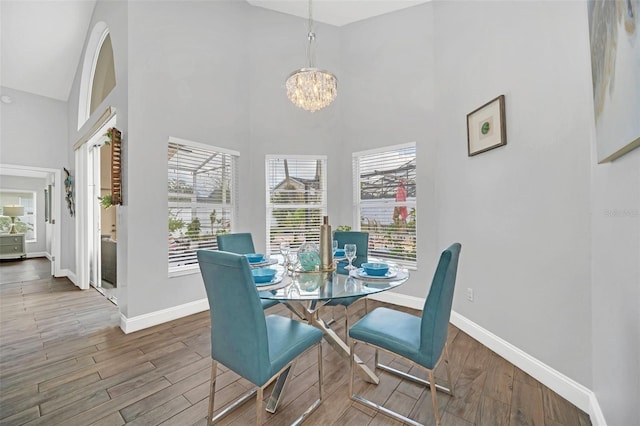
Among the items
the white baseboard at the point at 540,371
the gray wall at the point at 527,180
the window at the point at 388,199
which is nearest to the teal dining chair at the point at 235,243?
the window at the point at 388,199

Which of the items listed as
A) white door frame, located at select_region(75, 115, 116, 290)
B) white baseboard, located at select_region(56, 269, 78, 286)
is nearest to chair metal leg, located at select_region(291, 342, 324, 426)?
white door frame, located at select_region(75, 115, 116, 290)

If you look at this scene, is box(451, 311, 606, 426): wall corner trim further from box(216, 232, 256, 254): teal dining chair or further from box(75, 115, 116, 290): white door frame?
box(75, 115, 116, 290): white door frame

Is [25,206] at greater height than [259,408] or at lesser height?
greater

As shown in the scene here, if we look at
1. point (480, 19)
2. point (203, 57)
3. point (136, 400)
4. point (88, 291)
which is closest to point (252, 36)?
point (203, 57)

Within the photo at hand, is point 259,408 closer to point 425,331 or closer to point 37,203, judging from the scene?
point 425,331

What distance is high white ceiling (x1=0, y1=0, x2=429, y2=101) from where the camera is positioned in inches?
145

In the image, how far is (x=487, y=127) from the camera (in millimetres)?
2439

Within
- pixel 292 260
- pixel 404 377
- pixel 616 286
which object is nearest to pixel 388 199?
pixel 292 260

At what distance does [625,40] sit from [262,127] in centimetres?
360

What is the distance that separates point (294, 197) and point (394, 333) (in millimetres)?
2688

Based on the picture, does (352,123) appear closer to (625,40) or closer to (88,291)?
(625,40)

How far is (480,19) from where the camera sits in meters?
2.56

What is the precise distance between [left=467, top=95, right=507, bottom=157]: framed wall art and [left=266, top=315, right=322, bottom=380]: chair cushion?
2.19 m

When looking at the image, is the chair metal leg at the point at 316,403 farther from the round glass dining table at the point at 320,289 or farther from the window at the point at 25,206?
the window at the point at 25,206
